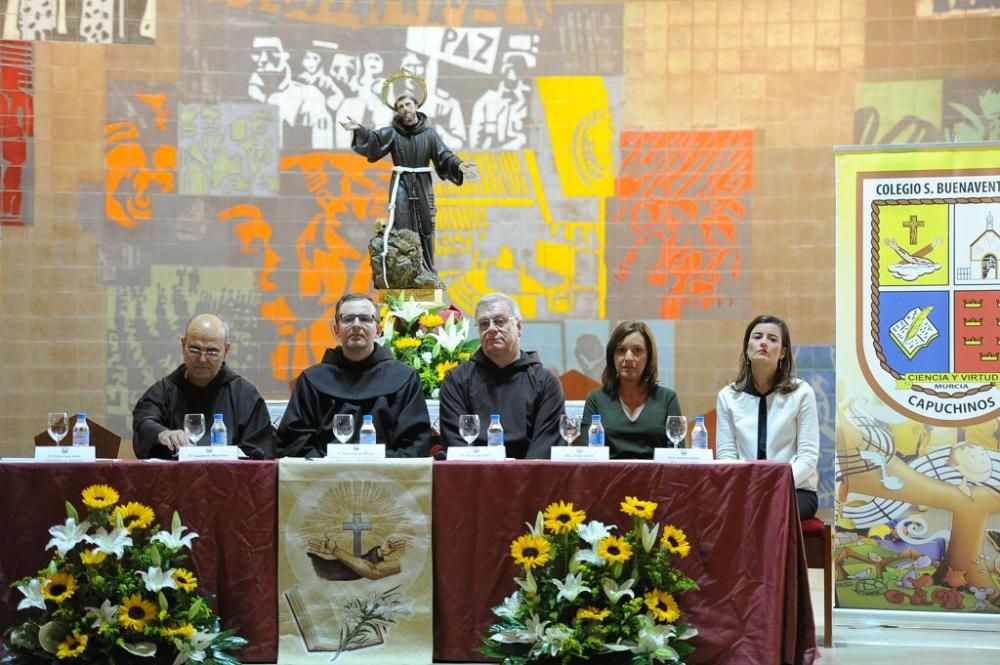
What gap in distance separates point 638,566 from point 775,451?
1.36 meters

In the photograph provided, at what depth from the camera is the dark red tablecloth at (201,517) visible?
14.8 ft

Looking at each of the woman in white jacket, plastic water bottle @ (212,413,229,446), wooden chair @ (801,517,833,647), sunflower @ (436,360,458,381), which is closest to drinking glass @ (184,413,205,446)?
plastic water bottle @ (212,413,229,446)

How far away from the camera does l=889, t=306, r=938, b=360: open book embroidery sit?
6.07 meters

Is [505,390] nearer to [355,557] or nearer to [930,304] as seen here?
[355,557]

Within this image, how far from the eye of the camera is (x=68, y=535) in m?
4.36

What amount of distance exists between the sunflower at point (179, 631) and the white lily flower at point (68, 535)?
1.38 ft

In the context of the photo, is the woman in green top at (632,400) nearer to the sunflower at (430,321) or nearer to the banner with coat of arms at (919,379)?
the banner with coat of arms at (919,379)

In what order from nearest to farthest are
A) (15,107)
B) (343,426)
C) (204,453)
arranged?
1. (204,453)
2. (343,426)
3. (15,107)

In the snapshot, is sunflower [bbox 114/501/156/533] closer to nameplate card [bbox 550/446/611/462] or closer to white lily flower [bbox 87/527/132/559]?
white lily flower [bbox 87/527/132/559]

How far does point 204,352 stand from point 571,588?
1957mm

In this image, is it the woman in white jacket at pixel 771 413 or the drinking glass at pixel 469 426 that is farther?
the woman in white jacket at pixel 771 413

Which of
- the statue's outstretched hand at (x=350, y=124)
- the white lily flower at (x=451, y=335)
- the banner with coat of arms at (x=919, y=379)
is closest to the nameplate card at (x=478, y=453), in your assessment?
the white lily flower at (x=451, y=335)

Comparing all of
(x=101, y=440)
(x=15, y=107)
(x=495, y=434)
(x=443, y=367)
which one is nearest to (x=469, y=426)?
(x=495, y=434)

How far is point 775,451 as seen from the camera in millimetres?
5457
